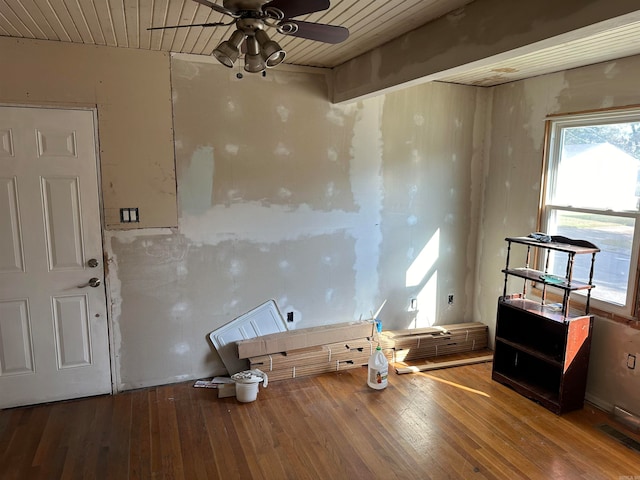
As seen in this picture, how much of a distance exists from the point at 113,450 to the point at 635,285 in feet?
12.0

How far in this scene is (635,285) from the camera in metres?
3.08

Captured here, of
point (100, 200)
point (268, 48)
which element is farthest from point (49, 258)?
point (268, 48)

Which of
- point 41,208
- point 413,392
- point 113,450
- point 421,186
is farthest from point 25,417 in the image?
point 421,186

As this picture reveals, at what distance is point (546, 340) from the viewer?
3543 mm

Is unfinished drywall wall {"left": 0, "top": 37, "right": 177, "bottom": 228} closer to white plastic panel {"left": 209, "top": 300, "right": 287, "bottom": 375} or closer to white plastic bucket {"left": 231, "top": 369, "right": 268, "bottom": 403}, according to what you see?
white plastic panel {"left": 209, "top": 300, "right": 287, "bottom": 375}

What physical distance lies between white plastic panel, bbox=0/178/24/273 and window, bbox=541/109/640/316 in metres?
4.13

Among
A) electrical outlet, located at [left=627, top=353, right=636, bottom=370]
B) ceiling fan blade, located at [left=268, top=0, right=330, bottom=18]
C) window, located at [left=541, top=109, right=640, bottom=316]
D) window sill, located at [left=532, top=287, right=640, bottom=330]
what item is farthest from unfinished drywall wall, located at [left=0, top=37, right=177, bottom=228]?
electrical outlet, located at [left=627, top=353, right=636, bottom=370]

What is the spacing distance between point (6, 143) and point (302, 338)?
2.60 meters

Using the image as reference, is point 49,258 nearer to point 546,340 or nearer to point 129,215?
point 129,215

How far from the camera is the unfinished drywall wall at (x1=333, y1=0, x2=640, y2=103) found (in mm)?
1801

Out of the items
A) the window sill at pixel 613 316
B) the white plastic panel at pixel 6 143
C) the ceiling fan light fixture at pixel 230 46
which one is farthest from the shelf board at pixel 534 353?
the white plastic panel at pixel 6 143

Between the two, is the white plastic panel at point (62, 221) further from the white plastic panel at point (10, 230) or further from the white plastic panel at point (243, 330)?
the white plastic panel at point (243, 330)

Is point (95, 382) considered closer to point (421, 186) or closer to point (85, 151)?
point (85, 151)

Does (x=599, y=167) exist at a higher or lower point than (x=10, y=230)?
higher
